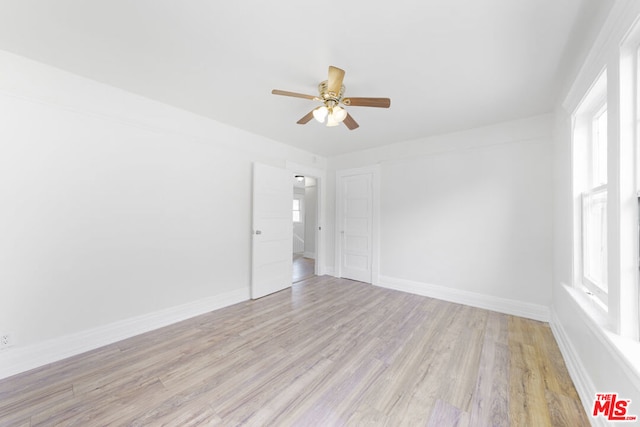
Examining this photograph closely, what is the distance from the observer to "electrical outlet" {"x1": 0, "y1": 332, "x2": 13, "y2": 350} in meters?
1.78

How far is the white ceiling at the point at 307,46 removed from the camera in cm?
143

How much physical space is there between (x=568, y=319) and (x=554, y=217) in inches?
47.5

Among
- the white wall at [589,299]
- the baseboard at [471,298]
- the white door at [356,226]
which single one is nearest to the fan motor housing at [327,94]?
the white wall at [589,299]

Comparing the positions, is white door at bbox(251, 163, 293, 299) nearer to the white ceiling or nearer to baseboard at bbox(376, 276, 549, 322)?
the white ceiling

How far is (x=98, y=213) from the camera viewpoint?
2213 millimetres

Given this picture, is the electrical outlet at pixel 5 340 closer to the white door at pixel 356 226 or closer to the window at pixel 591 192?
the white door at pixel 356 226

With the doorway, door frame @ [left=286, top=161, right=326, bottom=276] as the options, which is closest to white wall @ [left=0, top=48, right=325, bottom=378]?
door frame @ [left=286, top=161, right=326, bottom=276]

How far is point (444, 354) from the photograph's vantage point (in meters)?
2.10

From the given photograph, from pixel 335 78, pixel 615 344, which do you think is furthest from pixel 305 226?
pixel 615 344

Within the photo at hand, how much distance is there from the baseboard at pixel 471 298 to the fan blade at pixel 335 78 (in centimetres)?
311

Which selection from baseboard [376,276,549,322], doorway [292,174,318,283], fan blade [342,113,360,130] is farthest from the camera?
doorway [292,174,318,283]

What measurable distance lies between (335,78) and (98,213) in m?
2.48

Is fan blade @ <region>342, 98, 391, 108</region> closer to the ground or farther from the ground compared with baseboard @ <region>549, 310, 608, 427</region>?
farther from the ground

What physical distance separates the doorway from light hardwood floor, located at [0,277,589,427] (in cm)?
281
